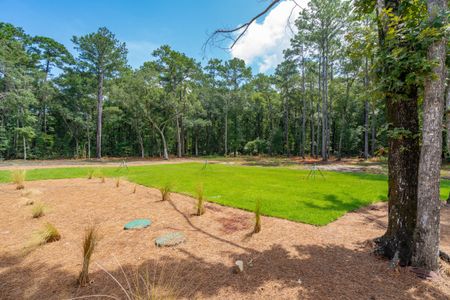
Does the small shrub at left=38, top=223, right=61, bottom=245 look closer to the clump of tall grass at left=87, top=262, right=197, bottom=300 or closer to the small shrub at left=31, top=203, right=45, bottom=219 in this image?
the small shrub at left=31, top=203, right=45, bottom=219

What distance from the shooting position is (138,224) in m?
4.46

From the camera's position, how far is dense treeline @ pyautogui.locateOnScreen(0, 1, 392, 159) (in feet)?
64.2

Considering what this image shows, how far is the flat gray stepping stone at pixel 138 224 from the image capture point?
4.32m

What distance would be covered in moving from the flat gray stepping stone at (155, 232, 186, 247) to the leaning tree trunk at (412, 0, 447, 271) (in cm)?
322

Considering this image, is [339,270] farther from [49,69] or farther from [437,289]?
[49,69]

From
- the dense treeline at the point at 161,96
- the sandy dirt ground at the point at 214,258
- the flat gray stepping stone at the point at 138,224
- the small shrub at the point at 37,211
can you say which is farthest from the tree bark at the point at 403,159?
the dense treeline at the point at 161,96

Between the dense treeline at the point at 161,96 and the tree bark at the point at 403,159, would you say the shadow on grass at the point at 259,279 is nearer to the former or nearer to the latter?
the tree bark at the point at 403,159

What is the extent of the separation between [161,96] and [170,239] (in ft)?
75.2

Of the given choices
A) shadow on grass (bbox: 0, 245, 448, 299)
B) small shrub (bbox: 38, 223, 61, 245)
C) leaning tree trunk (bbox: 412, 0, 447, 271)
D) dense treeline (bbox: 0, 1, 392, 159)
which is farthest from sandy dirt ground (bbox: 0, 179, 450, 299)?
dense treeline (bbox: 0, 1, 392, 159)

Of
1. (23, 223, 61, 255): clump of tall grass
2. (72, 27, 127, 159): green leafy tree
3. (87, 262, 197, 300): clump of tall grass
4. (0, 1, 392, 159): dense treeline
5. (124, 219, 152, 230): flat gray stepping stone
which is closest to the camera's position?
(87, 262, 197, 300): clump of tall grass

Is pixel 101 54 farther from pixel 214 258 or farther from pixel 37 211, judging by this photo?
pixel 214 258

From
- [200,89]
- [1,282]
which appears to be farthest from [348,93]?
[1,282]

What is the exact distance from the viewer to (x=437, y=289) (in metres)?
2.43

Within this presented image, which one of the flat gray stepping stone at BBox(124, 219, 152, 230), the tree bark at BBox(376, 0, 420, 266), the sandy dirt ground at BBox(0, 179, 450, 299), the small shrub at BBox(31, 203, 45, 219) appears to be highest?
the tree bark at BBox(376, 0, 420, 266)
